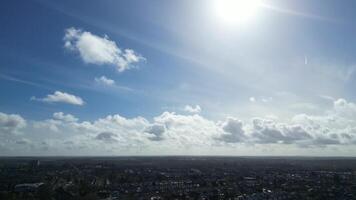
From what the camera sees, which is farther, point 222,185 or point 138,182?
point 138,182

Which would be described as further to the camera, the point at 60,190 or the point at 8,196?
the point at 60,190

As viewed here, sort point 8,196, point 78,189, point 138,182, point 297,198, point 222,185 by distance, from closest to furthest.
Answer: point 8,196 < point 297,198 < point 78,189 < point 222,185 < point 138,182

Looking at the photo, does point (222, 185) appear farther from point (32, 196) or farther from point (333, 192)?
point (32, 196)

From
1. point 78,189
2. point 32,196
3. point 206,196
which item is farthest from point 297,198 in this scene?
point 32,196

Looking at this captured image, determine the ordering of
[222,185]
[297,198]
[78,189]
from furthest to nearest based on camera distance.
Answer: [222,185], [78,189], [297,198]

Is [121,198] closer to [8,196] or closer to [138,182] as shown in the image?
[8,196]

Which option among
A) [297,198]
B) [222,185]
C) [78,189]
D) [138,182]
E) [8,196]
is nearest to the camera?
[8,196]

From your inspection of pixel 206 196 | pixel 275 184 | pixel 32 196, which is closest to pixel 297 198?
pixel 206 196

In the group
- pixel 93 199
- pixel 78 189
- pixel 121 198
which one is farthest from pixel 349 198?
pixel 78 189
